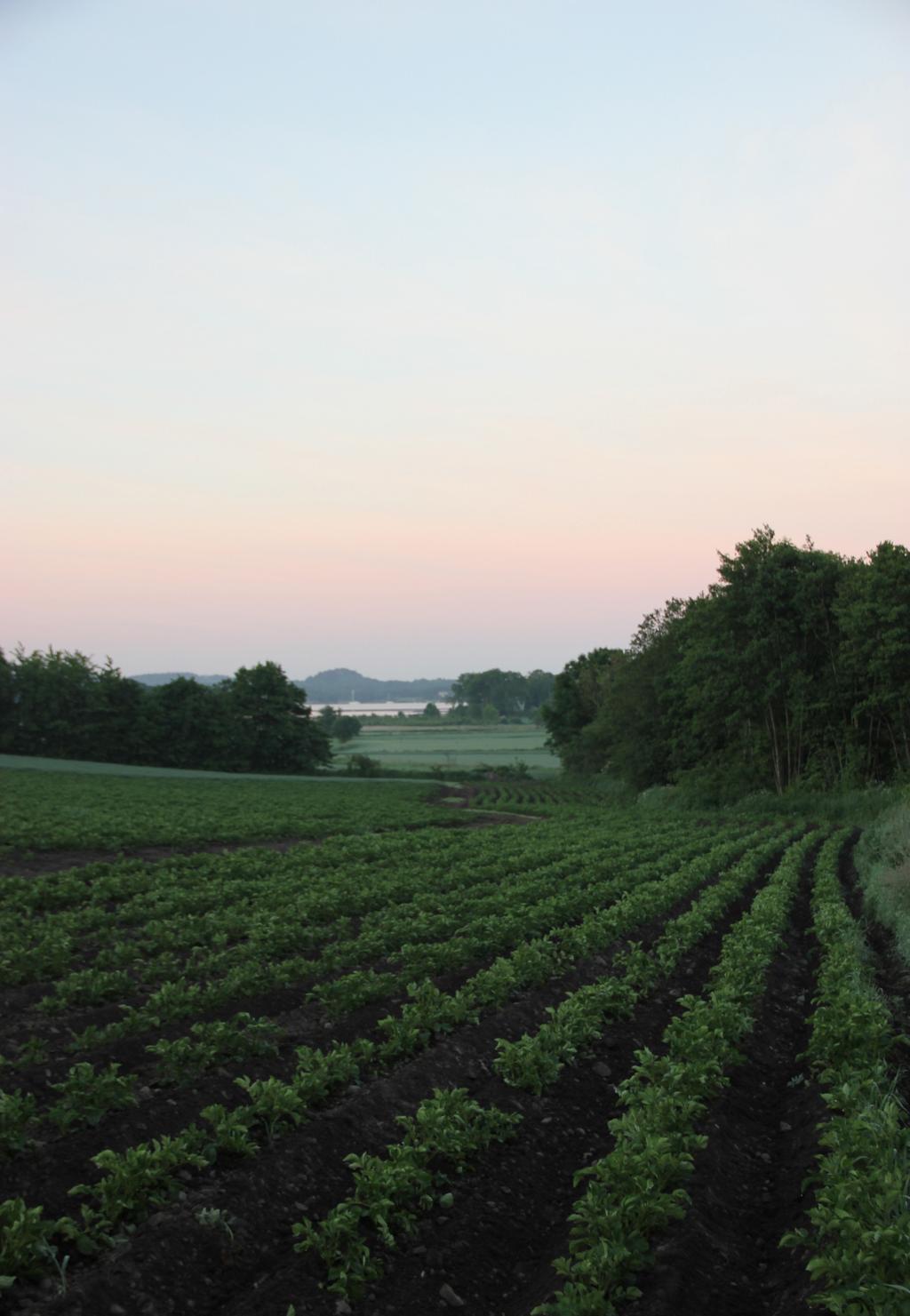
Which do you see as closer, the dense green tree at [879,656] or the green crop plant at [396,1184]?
the green crop plant at [396,1184]

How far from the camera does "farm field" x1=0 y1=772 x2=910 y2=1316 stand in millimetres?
4902

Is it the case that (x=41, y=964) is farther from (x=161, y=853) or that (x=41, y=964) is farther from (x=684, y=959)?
(x=161, y=853)

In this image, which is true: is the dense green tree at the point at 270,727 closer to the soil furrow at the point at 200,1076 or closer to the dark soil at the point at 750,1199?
the soil furrow at the point at 200,1076

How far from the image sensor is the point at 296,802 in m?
40.5

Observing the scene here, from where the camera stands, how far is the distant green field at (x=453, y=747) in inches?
4360

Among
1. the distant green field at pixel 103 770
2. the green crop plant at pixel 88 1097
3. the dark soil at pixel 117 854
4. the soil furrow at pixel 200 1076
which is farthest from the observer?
the distant green field at pixel 103 770

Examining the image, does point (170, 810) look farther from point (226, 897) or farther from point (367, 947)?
point (367, 947)

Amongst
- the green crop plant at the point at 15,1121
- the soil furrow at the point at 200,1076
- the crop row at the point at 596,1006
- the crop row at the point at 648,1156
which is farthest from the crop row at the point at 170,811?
the crop row at the point at 648,1156

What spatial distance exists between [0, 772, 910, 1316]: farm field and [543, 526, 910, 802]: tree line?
100 feet

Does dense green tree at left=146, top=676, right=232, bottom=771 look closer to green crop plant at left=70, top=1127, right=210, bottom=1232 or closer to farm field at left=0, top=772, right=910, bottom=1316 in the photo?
farm field at left=0, top=772, right=910, bottom=1316

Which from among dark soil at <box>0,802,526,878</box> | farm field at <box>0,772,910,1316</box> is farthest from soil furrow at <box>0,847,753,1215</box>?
dark soil at <box>0,802,526,878</box>

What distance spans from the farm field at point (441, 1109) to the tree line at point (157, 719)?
69.2 metres

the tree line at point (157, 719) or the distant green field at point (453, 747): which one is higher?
the tree line at point (157, 719)

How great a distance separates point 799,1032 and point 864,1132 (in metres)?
3.90
